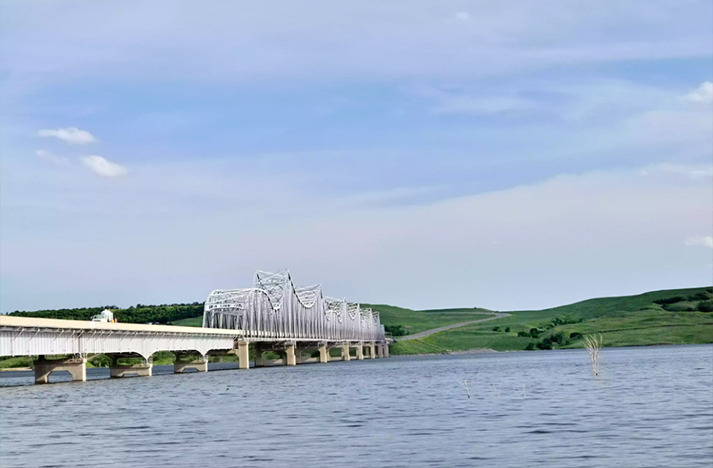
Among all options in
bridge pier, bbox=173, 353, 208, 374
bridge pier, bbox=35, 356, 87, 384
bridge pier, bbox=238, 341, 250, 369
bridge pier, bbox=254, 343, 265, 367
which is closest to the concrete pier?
bridge pier, bbox=35, 356, 87, 384

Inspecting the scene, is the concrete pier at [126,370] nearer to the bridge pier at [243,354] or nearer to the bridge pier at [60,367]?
the bridge pier at [60,367]

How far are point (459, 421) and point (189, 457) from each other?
15.2 metres

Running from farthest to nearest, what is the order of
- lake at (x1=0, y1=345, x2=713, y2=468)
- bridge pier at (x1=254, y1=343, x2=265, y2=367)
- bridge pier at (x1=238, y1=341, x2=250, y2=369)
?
bridge pier at (x1=254, y1=343, x2=265, y2=367) → bridge pier at (x1=238, y1=341, x2=250, y2=369) → lake at (x1=0, y1=345, x2=713, y2=468)

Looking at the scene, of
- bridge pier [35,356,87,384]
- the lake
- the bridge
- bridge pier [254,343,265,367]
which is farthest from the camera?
bridge pier [254,343,265,367]

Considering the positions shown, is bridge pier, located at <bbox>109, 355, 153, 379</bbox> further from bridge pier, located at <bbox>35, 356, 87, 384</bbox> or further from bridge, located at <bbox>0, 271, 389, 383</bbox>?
bridge pier, located at <bbox>35, 356, 87, 384</bbox>

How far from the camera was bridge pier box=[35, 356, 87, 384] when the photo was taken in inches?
4122

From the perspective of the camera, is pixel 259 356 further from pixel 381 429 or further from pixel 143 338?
pixel 381 429

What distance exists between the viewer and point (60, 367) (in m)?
107

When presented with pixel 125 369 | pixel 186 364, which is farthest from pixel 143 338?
pixel 186 364

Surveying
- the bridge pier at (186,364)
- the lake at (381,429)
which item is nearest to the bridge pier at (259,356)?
the bridge pier at (186,364)

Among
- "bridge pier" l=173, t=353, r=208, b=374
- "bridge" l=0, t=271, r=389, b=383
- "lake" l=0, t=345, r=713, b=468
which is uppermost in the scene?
"bridge" l=0, t=271, r=389, b=383

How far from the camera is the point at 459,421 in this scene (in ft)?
146

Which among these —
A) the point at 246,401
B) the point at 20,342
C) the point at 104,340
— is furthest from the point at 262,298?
the point at 246,401

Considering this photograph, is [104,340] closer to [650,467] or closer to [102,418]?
[102,418]
